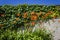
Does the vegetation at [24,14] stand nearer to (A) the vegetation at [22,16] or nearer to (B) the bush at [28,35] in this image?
(A) the vegetation at [22,16]

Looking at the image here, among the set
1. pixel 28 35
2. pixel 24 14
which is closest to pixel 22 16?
pixel 24 14

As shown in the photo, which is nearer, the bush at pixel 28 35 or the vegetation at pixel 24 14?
the bush at pixel 28 35

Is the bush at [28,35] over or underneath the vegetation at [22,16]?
underneath

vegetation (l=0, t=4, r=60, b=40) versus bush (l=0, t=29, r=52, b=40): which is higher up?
vegetation (l=0, t=4, r=60, b=40)

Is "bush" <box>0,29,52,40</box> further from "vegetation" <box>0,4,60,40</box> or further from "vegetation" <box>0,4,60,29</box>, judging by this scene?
"vegetation" <box>0,4,60,29</box>

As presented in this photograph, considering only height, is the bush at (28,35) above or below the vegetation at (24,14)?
below

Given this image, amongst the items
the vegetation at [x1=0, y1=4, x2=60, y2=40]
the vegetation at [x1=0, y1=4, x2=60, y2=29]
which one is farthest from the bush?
the vegetation at [x1=0, y1=4, x2=60, y2=29]

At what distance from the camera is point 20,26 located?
6250 mm

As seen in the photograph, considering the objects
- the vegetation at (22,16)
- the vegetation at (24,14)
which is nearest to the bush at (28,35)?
the vegetation at (22,16)

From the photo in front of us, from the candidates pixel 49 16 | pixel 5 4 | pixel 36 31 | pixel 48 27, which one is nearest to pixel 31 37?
pixel 36 31

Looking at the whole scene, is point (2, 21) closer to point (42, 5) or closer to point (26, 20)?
→ point (26, 20)

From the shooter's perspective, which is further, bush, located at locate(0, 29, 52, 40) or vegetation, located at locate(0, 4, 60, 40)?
vegetation, located at locate(0, 4, 60, 40)

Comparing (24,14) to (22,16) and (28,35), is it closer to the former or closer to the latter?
(22,16)

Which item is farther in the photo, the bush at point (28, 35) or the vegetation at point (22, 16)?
the vegetation at point (22, 16)
